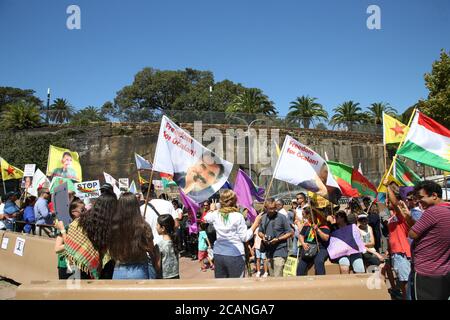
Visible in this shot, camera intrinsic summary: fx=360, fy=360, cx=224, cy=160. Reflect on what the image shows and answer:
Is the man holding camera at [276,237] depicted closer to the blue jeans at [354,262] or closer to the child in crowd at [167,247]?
the blue jeans at [354,262]

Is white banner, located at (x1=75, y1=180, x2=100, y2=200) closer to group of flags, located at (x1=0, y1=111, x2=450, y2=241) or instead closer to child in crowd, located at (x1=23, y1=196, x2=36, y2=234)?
child in crowd, located at (x1=23, y1=196, x2=36, y2=234)

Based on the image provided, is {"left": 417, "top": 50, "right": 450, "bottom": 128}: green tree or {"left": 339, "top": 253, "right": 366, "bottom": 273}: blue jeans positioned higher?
{"left": 417, "top": 50, "right": 450, "bottom": 128}: green tree

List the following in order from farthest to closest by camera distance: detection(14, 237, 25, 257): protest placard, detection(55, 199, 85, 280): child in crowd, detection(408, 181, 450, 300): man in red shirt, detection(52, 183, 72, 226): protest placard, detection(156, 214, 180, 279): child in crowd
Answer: detection(14, 237, 25, 257): protest placard
detection(52, 183, 72, 226): protest placard
detection(55, 199, 85, 280): child in crowd
detection(156, 214, 180, 279): child in crowd
detection(408, 181, 450, 300): man in red shirt

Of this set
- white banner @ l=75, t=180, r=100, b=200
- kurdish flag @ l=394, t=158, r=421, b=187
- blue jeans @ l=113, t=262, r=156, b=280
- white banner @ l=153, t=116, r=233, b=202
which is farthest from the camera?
white banner @ l=75, t=180, r=100, b=200

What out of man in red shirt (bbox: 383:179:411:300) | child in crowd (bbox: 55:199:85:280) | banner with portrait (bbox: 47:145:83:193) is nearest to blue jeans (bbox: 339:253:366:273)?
man in red shirt (bbox: 383:179:411:300)

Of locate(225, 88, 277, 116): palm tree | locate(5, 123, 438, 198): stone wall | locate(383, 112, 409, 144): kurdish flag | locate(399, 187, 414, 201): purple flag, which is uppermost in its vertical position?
locate(225, 88, 277, 116): palm tree

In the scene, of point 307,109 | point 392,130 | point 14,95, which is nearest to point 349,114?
point 307,109

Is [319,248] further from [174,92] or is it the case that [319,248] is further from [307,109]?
[174,92]

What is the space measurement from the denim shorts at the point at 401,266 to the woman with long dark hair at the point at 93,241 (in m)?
3.93

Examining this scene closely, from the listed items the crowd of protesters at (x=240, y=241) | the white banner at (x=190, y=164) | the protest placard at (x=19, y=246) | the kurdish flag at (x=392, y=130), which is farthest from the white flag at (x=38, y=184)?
the kurdish flag at (x=392, y=130)

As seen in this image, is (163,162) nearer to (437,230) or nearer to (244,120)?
(437,230)

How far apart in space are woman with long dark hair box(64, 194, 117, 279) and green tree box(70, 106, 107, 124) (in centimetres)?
3151

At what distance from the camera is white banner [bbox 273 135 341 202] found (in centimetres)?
621
